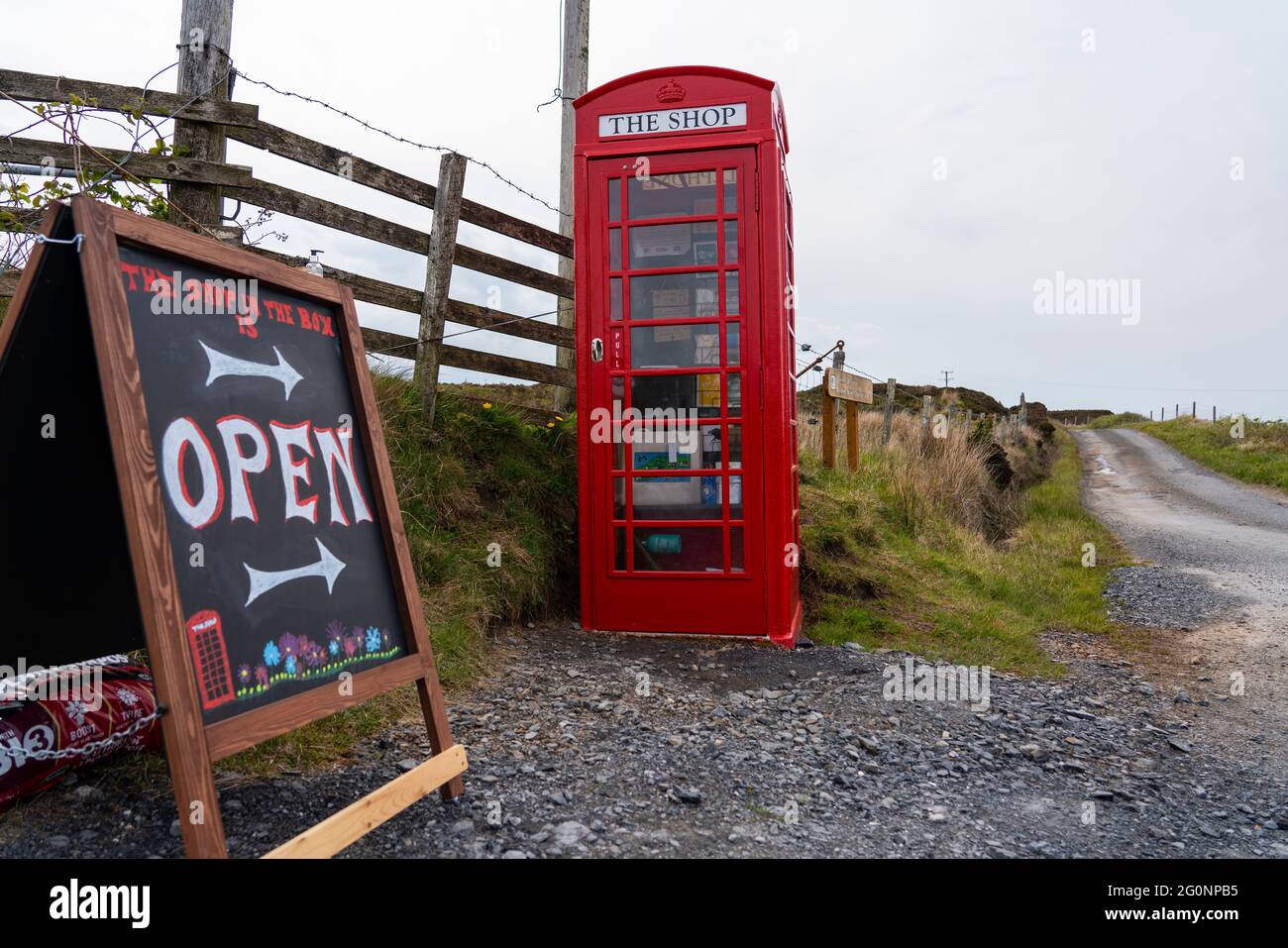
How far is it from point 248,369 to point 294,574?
2.05 feet

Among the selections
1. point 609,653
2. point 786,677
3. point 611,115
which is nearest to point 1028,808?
point 786,677

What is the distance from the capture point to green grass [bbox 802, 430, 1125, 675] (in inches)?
235

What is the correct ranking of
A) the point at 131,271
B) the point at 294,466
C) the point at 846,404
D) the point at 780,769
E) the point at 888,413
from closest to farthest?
the point at 131,271, the point at 294,466, the point at 780,769, the point at 846,404, the point at 888,413

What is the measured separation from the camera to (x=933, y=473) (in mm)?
11000

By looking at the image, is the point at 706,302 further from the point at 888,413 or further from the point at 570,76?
the point at 888,413

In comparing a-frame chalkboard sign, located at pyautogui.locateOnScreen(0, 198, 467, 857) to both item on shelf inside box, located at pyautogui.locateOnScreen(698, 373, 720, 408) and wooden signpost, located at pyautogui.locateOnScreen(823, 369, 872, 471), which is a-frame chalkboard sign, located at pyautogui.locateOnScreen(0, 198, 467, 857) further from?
wooden signpost, located at pyautogui.locateOnScreen(823, 369, 872, 471)

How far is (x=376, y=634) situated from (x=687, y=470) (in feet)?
9.14

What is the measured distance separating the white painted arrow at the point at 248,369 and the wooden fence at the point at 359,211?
1.84m

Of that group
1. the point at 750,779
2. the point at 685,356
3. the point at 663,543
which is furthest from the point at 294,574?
the point at 685,356

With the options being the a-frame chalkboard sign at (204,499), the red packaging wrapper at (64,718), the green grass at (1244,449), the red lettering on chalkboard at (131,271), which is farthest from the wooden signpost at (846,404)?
the green grass at (1244,449)

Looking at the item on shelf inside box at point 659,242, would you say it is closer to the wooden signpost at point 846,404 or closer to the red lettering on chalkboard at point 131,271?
the red lettering on chalkboard at point 131,271

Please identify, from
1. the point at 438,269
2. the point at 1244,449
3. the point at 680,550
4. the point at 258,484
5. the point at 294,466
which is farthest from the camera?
the point at 1244,449

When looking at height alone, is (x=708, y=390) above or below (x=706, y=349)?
below

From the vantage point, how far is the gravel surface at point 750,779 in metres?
2.83
